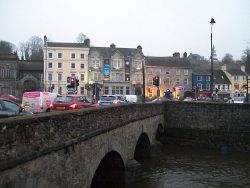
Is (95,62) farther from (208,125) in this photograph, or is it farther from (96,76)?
(208,125)

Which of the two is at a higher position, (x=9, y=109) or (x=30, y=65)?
(x=30, y=65)

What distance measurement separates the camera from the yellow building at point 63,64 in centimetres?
7550

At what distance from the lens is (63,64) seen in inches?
3004

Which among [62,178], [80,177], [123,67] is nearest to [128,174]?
[80,177]

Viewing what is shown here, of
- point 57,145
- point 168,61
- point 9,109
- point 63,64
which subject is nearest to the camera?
point 57,145

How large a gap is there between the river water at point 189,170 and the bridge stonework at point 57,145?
4.04 meters

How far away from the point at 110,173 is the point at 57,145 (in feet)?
27.7

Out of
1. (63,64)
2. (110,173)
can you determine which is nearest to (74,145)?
(110,173)

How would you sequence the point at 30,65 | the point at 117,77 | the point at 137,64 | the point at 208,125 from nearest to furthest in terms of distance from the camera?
the point at 208,125 → the point at 117,77 → the point at 30,65 → the point at 137,64

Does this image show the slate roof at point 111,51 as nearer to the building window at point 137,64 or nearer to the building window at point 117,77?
the building window at point 137,64

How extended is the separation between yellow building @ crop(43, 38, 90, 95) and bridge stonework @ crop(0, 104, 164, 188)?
61640 millimetres

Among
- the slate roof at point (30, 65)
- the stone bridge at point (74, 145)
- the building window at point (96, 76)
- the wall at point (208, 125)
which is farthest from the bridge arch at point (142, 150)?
the slate roof at point (30, 65)

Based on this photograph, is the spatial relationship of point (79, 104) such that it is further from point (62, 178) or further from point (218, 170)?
point (62, 178)

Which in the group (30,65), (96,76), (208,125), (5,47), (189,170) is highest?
(5,47)
